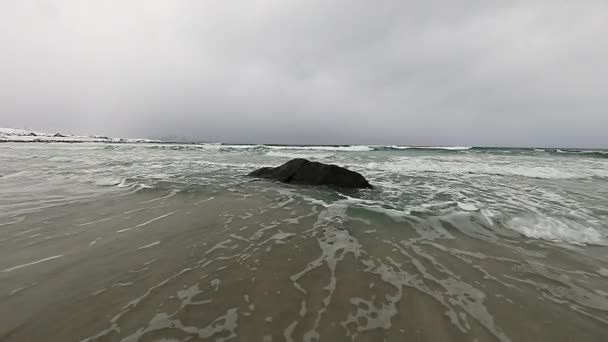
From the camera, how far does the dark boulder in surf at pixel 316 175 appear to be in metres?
9.41

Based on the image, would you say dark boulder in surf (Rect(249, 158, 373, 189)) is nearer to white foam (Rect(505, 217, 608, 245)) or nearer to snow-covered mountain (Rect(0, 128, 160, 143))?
white foam (Rect(505, 217, 608, 245))

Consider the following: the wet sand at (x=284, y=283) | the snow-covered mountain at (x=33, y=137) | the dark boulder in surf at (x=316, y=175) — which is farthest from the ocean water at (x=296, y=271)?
the snow-covered mountain at (x=33, y=137)

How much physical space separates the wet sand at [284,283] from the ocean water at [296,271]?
0.02 meters

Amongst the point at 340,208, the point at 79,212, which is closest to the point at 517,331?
the point at 340,208

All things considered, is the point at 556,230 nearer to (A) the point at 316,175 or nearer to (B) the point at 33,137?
(A) the point at 316,175

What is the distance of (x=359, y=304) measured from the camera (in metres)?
2.65

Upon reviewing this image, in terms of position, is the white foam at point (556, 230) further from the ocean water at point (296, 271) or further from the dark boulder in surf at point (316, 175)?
the dark boulder in surf at point (316, 175)

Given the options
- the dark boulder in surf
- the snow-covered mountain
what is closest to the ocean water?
the dark boulder in surf

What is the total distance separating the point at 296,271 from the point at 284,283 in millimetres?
321

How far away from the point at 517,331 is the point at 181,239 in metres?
4.56

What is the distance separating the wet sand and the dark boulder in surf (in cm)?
433

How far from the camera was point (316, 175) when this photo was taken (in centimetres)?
1012

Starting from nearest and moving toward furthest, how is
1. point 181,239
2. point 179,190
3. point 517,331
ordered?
point 517,331 → point 181,239 → point 179,190

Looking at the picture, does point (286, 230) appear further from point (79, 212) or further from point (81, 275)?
point (79, 212)
